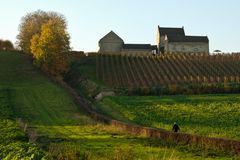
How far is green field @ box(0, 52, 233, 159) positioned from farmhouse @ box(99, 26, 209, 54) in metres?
49.9

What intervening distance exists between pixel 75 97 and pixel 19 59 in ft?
155

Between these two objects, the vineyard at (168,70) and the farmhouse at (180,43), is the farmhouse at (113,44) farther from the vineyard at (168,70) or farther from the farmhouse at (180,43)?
the vineyard at (168,70)

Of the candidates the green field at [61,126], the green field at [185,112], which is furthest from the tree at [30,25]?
the green field at [185,112]

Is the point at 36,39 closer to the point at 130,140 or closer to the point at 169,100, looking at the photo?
the point at 169,100

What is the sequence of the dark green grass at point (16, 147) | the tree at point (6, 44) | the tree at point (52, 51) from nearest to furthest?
the dark green grass at point (16, 147), the tree at point (52, 51), the tree at point (6, 44)

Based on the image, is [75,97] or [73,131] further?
[75,97]

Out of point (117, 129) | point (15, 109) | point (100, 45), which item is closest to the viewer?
point (117, 129)

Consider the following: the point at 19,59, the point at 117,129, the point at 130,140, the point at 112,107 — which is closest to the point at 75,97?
the point at 112,107

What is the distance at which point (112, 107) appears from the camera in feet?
221

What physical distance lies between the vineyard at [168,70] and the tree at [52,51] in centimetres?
757

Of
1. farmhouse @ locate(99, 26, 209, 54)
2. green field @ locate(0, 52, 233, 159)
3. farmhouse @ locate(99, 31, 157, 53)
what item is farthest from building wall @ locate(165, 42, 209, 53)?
green field @ locate(0, 52, 233, 159)

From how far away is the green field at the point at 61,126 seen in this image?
29.5 metres

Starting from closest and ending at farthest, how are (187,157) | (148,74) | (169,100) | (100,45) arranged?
(187,157), (169,100), (148,74), (100,45)

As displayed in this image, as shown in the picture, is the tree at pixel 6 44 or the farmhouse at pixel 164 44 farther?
the farmhouse at pixel 164 44
